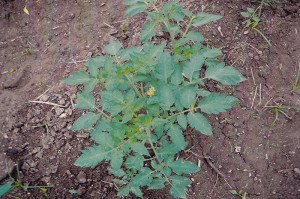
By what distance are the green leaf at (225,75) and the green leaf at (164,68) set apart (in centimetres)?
23

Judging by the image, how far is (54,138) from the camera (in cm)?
263

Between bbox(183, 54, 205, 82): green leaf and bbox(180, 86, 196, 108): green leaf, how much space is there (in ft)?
0.41

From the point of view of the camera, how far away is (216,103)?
192cm

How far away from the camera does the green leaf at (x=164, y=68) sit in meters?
2.00

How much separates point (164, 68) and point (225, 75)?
35cm

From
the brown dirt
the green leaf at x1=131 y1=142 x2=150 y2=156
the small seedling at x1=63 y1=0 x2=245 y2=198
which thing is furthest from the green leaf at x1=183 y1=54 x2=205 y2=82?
the brown dirt

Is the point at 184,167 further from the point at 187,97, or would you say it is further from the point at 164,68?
the point at 164,68

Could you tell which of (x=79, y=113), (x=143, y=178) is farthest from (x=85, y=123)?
(x=79, y=113)

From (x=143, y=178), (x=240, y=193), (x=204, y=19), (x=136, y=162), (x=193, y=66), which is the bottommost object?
(x=240, y=193)

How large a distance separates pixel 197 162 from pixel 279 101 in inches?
31.9

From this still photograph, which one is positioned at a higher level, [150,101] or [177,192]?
[150,101]

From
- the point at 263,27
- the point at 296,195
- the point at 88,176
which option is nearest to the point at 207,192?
the point at 296,195

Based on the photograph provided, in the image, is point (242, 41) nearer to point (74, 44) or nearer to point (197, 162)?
point (197, 162)

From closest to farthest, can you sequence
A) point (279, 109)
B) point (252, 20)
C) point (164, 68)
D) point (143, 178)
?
point (164, 68) → point (143, 178) → point (279, 109) → point (252, 20)
